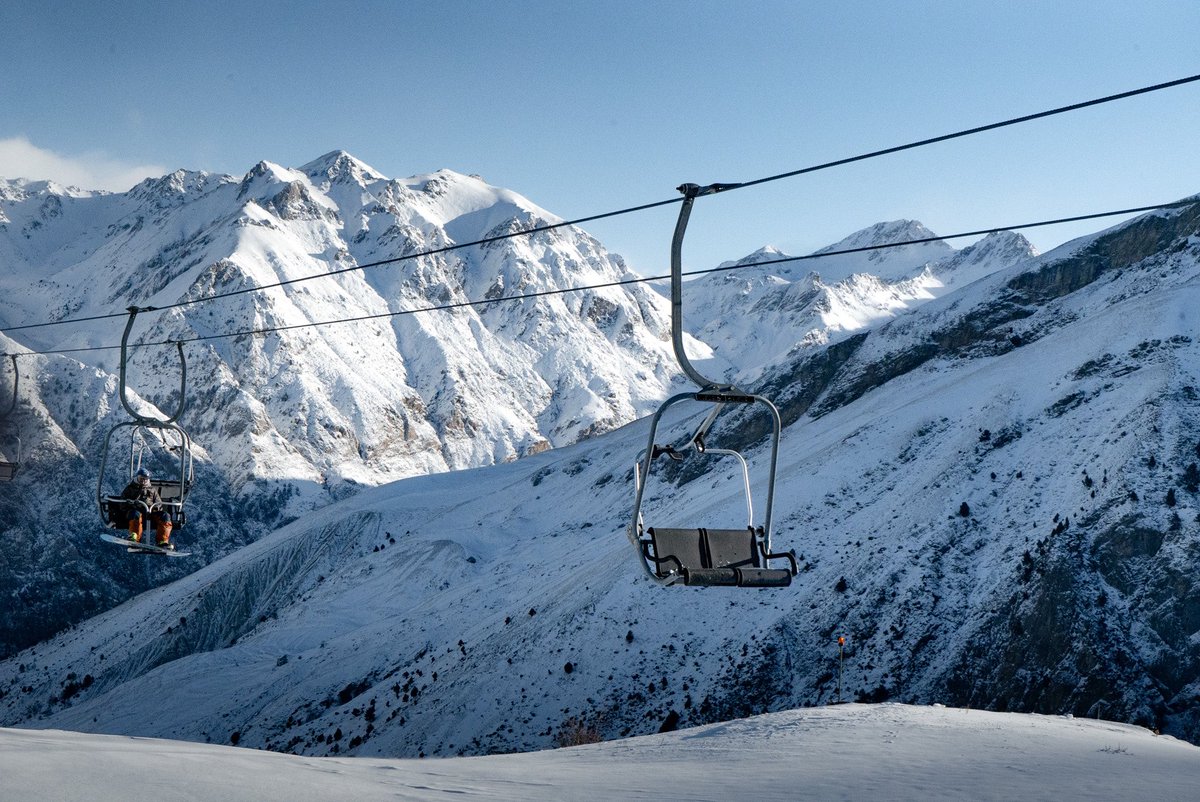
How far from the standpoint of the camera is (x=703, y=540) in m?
14.9

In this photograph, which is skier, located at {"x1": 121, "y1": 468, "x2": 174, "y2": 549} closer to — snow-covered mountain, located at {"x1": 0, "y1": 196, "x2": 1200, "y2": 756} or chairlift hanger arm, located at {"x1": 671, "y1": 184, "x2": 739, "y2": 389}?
chairlift hanger arm, located at {"x1": 671, "y1": 184, "x2": 739, "y2": 389}

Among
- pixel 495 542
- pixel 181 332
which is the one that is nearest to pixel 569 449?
pixel 495 542

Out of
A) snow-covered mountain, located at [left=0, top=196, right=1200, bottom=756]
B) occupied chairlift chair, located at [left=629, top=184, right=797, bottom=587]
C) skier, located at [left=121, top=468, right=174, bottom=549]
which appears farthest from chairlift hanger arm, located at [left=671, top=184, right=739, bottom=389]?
snow-covered mountain, located at [left=0, top=196, right=1200, bottom=756]

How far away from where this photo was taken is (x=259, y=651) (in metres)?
61.3

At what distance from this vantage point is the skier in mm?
22859

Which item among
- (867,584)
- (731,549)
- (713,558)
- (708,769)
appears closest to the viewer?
(713,558)

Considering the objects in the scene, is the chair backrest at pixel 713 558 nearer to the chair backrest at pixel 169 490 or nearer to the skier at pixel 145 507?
the skier at pixel 145 507

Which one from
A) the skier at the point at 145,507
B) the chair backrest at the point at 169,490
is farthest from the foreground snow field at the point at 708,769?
the chair backrest at the point at 169,490

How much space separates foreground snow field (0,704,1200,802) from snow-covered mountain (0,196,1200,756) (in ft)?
37.0

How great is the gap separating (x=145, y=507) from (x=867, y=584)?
27.2 meters

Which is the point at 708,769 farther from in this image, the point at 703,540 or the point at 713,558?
the point at 703,540

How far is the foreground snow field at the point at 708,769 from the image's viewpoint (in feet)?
41.7

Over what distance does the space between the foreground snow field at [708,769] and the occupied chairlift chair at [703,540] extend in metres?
3.22

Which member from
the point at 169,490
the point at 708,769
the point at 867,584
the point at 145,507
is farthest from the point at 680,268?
the point at 867,584
